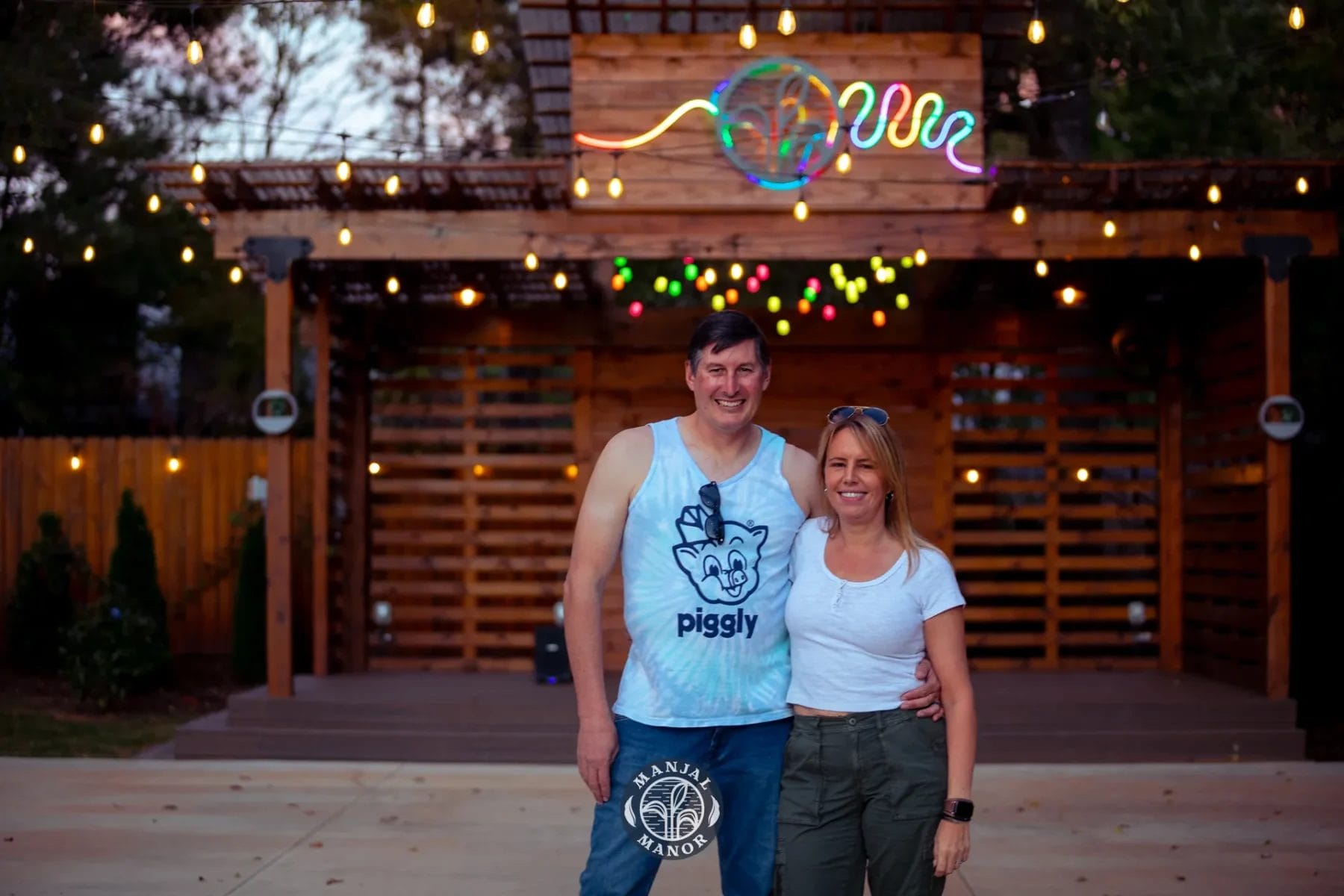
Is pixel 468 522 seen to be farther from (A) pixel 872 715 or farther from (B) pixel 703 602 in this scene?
(A) pixel 872 715

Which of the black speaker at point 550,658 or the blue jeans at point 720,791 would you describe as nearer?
the blue jeans at point 720,791

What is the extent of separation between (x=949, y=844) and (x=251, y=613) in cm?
884

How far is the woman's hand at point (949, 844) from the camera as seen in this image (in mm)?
2803

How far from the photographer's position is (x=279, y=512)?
783 cm

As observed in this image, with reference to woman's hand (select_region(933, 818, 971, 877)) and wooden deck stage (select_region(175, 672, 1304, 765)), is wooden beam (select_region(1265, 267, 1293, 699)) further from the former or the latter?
woman's hand (select_region(933, 818, 971, 877))

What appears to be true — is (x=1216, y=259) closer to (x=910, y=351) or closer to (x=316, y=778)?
(x=910, y=351)

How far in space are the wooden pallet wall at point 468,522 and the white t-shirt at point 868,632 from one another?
276 inches

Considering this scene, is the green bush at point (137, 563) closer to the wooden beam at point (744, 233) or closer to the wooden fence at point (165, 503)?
the wooden fence at point (165, 503)

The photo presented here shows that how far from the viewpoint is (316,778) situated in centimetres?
665

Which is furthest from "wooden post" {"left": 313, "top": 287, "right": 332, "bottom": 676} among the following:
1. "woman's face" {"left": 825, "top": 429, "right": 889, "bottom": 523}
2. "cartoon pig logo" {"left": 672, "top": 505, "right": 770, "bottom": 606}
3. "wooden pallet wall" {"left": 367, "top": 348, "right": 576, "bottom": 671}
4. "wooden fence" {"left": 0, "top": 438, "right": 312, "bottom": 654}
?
"woman's face" {"left": 825, "top": 429, "right": 889, "bottom": 523}

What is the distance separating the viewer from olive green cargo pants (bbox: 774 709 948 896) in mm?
2832

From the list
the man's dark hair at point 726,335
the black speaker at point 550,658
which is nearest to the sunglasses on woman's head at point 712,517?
the man's dark hair at point 726,335

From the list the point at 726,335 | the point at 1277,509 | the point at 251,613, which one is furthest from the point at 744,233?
the point at 251,613

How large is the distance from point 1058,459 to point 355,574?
16.2 ft
